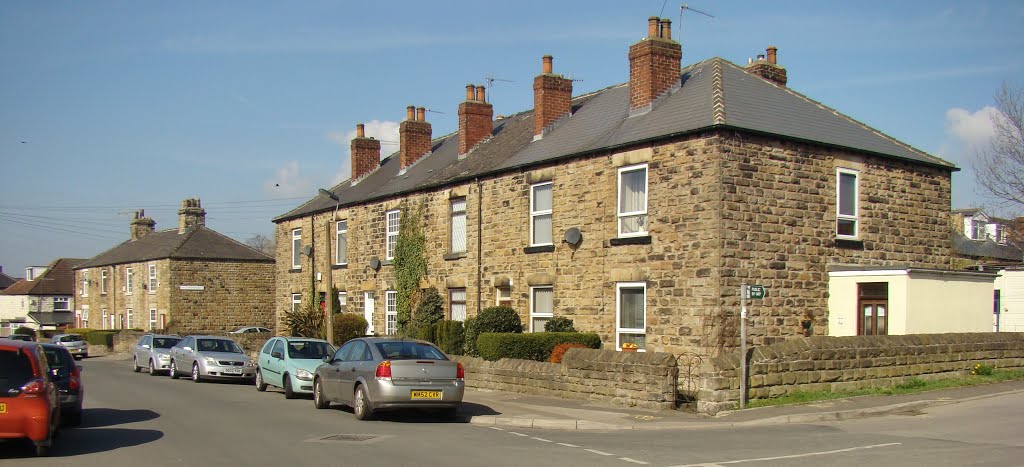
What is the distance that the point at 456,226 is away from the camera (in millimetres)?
29875

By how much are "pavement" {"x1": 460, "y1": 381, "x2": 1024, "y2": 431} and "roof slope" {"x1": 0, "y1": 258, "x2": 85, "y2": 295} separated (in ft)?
246

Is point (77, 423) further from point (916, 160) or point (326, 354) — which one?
point (916, 160)

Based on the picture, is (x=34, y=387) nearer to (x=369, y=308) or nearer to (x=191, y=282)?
(x=369, y=308)

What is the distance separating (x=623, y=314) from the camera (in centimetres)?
2272

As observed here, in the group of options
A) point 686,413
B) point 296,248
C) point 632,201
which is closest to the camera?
point 686,413

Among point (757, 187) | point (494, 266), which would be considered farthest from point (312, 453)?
point (494, 266)

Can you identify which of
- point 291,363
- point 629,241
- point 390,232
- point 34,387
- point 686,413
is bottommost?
point 686,413

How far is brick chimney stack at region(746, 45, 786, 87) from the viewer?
2623cm

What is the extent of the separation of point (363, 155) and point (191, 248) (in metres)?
19.6

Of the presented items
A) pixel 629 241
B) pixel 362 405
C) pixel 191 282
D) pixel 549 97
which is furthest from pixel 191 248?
pixel 362 405

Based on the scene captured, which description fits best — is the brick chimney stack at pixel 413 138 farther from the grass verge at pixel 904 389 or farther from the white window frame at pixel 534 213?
the grass verge at pixel 904 389

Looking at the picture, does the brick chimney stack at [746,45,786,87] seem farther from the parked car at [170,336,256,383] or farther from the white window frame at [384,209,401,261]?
the parked car at [170,336,256,383]

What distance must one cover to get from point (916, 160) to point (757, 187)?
6.11 meters

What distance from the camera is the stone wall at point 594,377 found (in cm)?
1762
